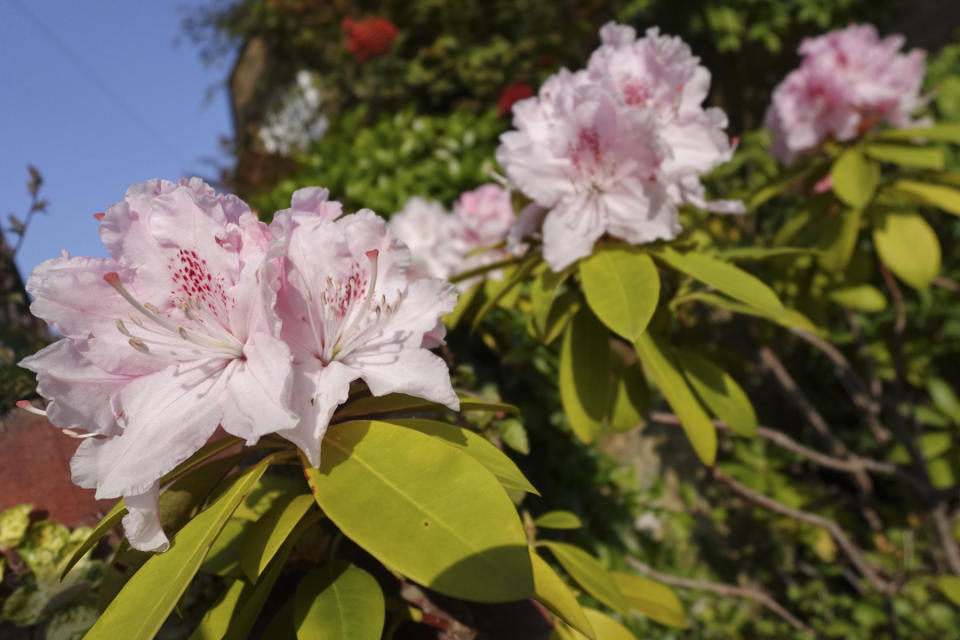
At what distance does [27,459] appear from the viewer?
107 cm

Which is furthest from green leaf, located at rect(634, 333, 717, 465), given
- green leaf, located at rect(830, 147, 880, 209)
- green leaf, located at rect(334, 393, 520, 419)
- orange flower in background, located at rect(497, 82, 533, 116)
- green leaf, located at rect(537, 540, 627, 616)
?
orange flower in background, located at rect(497, 82, 533, 116)

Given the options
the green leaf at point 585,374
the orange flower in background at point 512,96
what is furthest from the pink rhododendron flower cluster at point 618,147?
the orange flower in background at point 512,96

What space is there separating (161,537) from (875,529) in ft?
8.93

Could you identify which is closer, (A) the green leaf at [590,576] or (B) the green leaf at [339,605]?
(B) the green leaf at [339,605]

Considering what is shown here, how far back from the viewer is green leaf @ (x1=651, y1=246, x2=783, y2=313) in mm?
994

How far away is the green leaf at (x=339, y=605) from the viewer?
65 cm

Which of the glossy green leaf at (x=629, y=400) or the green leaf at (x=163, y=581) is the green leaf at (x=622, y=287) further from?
the green leaf at (x=163, y=581)

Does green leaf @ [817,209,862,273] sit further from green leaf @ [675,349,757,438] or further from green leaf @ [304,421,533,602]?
green leaf @ [304,421,533,602]

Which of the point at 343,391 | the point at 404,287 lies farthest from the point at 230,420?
the point at 404,287

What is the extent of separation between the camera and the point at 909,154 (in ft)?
5.36

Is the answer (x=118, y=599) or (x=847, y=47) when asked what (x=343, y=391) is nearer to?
(x=118, y=599)

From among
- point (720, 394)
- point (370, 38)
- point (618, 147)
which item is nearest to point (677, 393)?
point (720, 394)

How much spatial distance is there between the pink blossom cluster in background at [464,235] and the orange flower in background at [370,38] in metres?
2.31

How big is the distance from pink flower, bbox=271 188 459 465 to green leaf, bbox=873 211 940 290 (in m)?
1.50
